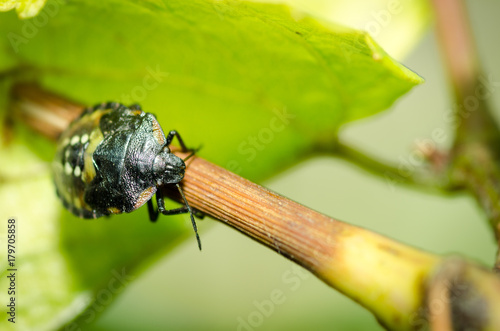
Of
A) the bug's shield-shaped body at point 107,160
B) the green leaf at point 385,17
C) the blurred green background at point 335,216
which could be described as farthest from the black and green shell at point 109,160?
the blurred green background at point 335,216

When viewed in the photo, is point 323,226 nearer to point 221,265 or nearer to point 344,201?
point 344,201

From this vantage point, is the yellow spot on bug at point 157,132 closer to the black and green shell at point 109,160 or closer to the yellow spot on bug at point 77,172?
the black and green shell at point 109,160

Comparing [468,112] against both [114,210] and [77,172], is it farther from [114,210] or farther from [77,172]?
[77,172]

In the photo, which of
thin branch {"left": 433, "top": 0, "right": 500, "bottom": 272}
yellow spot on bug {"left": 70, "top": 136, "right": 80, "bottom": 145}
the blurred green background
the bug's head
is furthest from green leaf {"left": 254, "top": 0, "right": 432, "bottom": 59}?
yellow spot on bug {"left": 70, "top": 136, "right": 80, "bottom": 145}

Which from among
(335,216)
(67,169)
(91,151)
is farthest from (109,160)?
(335,216)

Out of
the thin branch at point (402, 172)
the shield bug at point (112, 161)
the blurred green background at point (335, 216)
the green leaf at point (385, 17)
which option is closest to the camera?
the shield bug at point (112, 161)

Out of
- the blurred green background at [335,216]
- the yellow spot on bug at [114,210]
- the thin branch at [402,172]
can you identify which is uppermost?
the thin branch at [402,172]
